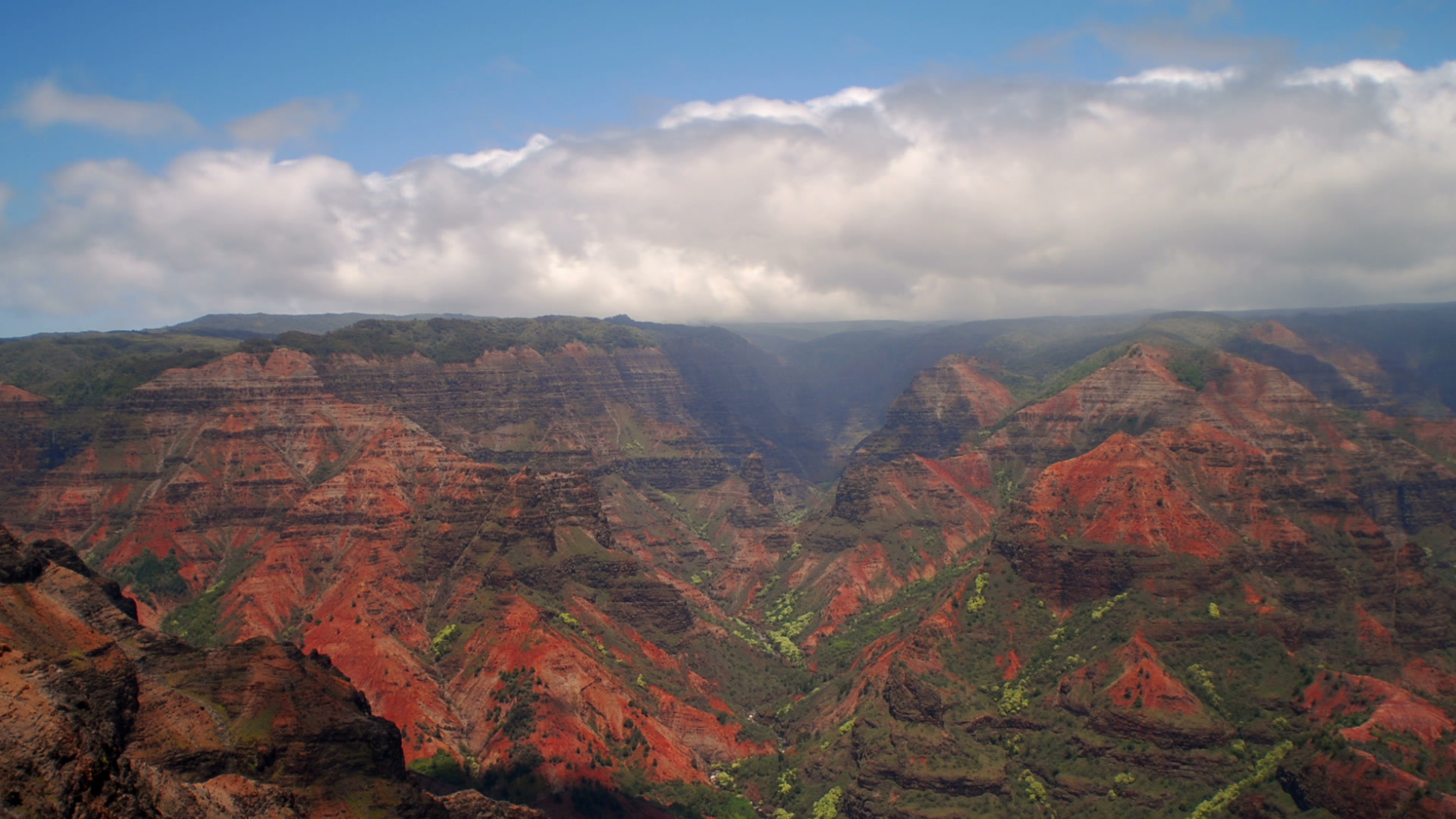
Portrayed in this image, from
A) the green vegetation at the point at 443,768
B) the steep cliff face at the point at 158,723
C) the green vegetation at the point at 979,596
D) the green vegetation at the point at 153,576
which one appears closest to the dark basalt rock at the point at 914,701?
the green vegetation at the point at 979,596

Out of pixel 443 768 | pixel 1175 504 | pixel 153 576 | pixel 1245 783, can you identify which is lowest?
pixel 1245 783

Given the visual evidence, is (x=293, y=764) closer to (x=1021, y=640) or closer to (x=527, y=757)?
(x=527, y=757)

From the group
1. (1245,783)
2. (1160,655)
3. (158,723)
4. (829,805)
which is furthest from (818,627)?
(158,723)

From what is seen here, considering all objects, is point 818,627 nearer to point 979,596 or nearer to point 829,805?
point 979,596

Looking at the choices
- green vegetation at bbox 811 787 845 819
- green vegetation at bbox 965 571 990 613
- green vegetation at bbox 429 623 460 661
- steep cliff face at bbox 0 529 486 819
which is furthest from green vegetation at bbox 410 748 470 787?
green vegetation at bbox 965 571 990 613

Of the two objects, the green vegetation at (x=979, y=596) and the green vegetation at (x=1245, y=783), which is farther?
the green vegetation at (x=979, y=596)

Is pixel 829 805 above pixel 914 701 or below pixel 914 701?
below

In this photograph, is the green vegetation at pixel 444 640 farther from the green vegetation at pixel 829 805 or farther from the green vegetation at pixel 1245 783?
the green vegetation at pixel 1245 783

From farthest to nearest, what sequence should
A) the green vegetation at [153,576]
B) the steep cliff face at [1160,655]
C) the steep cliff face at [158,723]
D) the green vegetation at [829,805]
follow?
1. the green vegetation at [153,576]
2. the green vegetation at [829,805]
3. the steep cliff face at [1160,655]
4. the steep cliff face at [158,723]

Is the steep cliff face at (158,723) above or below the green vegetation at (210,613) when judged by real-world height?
above
